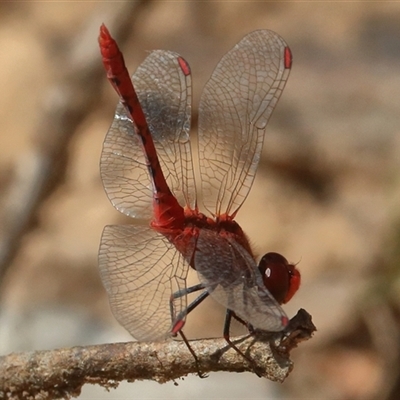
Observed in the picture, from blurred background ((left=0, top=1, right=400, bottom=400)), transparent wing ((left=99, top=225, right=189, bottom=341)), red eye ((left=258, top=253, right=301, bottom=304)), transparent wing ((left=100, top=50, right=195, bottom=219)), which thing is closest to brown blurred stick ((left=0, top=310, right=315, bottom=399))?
transparent wing ((left=99, top=225, right=189, bottom=341))

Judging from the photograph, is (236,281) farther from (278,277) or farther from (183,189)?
(183,189)

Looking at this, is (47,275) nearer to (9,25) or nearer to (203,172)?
(203,172)

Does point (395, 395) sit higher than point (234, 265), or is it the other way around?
point (234, 265)

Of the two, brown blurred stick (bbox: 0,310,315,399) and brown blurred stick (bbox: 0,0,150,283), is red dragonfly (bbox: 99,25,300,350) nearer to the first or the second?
brown blurred stick (bbox: 0,310,315,399)

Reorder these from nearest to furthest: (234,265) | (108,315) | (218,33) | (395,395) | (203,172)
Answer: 1. (234,265)
2. (203,172)
3. (395,395)
4. (108,315)
5. (218,33)

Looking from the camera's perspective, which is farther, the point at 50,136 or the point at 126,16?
the point at 126,16

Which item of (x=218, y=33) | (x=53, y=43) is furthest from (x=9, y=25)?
(x=218, y=33)

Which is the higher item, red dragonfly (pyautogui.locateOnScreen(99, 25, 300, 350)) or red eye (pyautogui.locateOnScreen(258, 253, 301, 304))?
red dragonfly (pyautogui.locateOnScreen(99, 25, 300, 350))

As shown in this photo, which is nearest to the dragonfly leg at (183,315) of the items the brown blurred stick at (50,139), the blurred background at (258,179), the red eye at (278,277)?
the red eye at (278,277)
